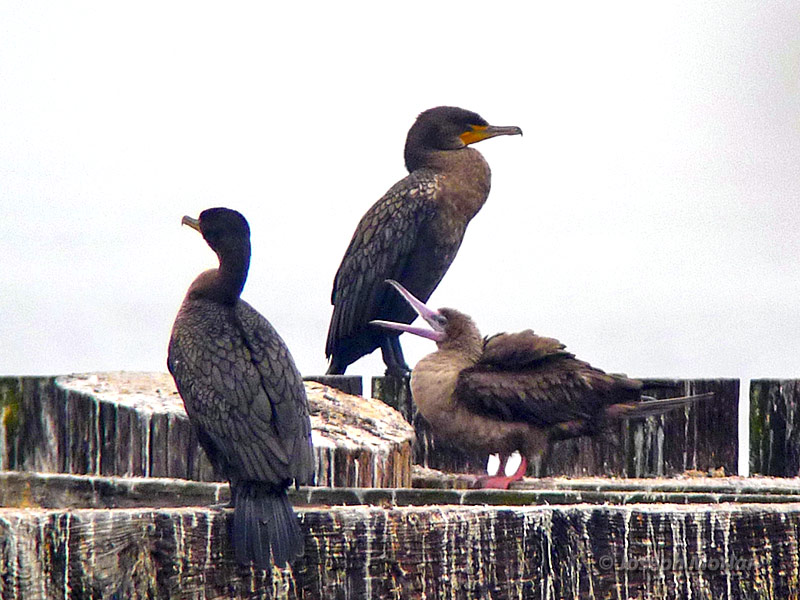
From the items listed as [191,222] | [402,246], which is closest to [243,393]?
[191,222]

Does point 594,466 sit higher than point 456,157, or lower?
lower

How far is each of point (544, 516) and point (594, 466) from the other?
8.85 ft

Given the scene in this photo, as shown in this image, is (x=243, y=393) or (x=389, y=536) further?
(x=243, y=393)

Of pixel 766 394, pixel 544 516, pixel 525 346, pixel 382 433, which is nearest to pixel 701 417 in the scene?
pixel 766 394

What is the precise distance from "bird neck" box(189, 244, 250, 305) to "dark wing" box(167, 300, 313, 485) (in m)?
A: 0.10

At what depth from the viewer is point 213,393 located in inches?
196

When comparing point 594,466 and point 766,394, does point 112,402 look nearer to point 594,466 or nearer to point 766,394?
point 594,466

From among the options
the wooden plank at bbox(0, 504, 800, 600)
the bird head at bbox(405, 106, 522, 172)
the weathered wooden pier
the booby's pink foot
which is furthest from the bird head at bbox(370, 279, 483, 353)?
the wooden plank at bbox(0, 504, 800, 600)

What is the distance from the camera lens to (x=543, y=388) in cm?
637

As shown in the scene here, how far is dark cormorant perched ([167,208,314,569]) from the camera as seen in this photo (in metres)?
4.32

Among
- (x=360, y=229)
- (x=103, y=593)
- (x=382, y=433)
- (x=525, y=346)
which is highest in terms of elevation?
(x=360, y=229)

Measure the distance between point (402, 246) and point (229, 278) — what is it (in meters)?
2.60

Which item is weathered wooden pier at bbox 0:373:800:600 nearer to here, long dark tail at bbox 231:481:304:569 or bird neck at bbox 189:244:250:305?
long dark tail at bbox 231:481:304:569

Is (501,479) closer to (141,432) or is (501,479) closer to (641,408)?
(641,408)
